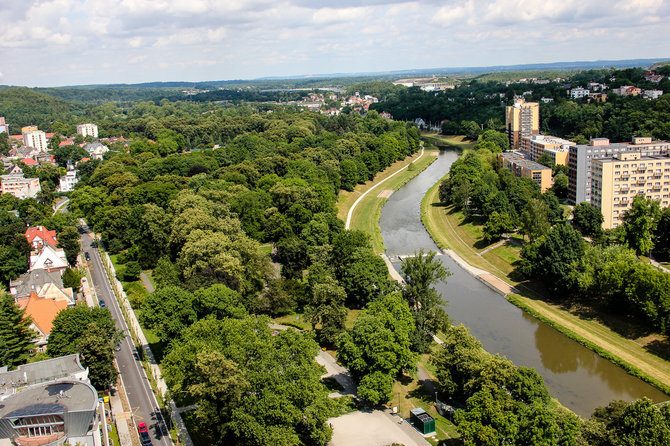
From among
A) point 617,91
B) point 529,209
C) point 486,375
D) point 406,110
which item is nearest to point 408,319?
point 486,375

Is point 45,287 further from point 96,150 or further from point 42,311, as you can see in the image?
point 96,150

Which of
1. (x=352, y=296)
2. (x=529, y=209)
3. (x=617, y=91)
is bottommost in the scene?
(x=352, y=296)

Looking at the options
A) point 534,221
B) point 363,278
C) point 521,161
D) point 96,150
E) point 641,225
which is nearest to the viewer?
point 363,278

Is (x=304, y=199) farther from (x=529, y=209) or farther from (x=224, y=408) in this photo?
(x=224, y=408)

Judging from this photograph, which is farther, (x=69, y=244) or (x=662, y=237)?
(x=69, y=244)

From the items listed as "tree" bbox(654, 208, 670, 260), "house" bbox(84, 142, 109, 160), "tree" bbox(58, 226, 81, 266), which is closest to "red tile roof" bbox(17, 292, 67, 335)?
"tree" bbox(58, 226, 81, 266)

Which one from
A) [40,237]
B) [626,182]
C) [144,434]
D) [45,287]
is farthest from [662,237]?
[40,237]

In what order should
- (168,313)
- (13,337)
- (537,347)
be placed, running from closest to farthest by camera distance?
(13,337) → (168,313) → (537,347)
